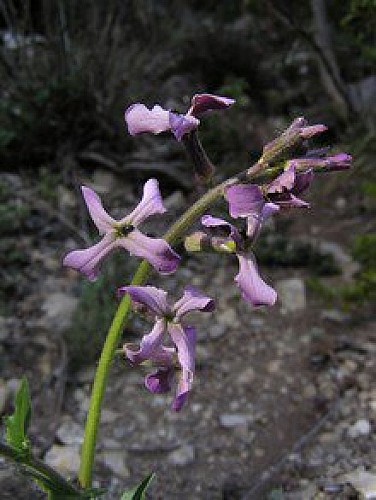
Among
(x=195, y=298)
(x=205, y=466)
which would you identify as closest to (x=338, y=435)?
(x=205, y=466)

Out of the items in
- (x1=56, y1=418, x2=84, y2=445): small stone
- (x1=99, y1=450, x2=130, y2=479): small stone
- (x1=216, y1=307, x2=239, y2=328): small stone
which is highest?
(x1=56, y1=418, x2=84, y2=445): small stone

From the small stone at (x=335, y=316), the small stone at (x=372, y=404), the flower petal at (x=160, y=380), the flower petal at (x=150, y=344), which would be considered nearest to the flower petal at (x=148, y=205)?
the flower petal at (x=150, y=344)

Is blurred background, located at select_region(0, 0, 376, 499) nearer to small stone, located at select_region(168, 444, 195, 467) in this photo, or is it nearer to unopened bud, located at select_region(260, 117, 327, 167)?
small stone, located at select_region(168, 444, 195, 467)

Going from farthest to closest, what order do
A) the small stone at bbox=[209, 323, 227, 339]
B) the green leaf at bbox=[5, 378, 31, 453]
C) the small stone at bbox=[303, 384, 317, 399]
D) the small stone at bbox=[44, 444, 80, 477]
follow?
the small stone at bbox=[209, 323, 227, 339] → the small stone at bbox=[303, 384, 317, 399] → the small stone at bbox=[44, 444, 80, 477] → the green leaf at bbox=[5, 378, 31, 453]

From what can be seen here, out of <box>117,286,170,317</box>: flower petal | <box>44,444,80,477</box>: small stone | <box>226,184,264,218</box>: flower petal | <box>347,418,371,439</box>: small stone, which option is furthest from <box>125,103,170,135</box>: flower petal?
Answer: <box>347,418,371,439</box>: small stone

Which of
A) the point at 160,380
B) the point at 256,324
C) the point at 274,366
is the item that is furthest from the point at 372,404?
the point at 160,380

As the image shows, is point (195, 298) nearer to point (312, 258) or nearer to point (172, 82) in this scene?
point (312, 258)

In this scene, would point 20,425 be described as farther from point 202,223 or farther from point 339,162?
point 339,162
